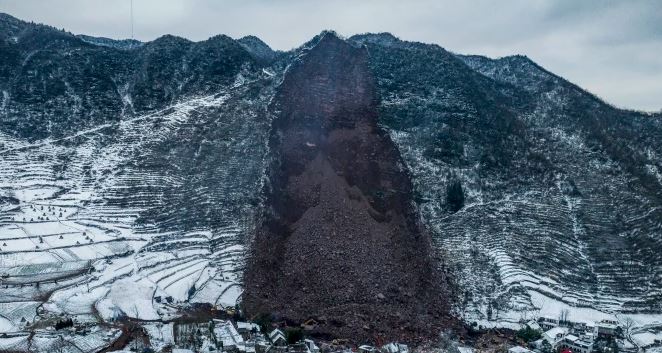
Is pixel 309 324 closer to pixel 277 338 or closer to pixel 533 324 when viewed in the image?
pixel 277 338

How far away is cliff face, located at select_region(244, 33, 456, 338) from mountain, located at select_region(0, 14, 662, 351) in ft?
0.40

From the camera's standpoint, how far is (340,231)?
34.0m

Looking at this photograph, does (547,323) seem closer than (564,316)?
Yes

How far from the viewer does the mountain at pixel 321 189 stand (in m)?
31.3

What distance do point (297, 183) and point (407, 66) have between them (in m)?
20.9

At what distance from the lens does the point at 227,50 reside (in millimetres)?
57750

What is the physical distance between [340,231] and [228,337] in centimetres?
1012

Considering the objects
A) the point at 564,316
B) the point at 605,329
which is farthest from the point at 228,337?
the point at 605,329

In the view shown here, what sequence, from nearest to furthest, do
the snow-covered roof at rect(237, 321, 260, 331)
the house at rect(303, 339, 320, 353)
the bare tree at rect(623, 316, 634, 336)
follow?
the house at rect(303, 339, 320, 353) < the snow-covered roof at rect(237, 321, 260, 331) < the bare tree at rect(623, 316, 634, 336)

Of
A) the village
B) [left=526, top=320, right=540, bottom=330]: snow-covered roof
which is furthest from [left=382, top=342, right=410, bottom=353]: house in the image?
[left=526, top=320, right=540, bottom=330]: snow-covered roof

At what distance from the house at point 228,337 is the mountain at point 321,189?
238 cm

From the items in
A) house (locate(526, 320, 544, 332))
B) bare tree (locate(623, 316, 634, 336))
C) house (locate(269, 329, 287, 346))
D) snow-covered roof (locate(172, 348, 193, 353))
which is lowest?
snow-covered roof (locate(172, 348, 193, 353))

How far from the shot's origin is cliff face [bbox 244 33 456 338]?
2991cm

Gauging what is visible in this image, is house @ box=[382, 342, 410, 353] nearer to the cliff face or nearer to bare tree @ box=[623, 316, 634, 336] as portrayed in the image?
the cliff face
